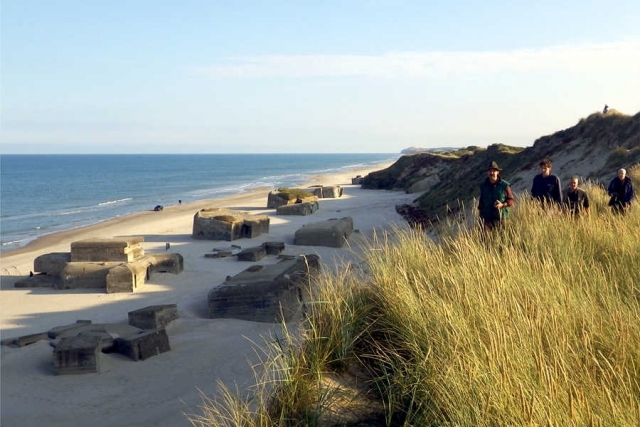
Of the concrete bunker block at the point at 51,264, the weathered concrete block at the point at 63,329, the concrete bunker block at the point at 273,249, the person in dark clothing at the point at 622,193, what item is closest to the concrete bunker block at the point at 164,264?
the concrete bunker block at the point at 51,264

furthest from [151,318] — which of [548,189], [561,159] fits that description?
[561,159]

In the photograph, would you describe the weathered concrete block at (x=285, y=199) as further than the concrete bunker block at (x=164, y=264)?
Yes

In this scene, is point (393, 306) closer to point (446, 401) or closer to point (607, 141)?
point (446, 401)

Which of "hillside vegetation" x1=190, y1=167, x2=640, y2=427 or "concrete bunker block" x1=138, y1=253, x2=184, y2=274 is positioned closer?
"hillside vegetation" x1=190, y1=167, x2=640, y2=427

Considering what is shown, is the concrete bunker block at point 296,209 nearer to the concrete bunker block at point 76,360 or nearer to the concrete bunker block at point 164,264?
the concrete bunker block at point 164,264

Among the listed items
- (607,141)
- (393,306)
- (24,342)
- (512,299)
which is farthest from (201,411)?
(607,141)

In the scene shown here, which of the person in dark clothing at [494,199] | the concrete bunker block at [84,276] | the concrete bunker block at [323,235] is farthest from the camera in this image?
the concrete bunker block at [323,235]

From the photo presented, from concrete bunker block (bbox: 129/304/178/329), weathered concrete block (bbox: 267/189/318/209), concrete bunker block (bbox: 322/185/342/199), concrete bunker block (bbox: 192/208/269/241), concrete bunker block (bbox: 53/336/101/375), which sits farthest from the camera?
concrete bunker block (bbox: 322/185/342/199)

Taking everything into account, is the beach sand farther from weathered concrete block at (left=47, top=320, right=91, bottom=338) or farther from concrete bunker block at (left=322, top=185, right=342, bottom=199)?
concrete bunker block at (left=322, top=185, right=342, bottom=199)

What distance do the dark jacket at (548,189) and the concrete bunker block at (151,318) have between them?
5779 mm

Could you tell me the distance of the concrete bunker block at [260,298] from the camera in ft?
29.0

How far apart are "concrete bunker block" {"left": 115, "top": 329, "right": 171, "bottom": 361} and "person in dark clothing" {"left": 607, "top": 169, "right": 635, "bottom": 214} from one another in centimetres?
694

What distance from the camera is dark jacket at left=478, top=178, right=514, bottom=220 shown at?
8.12m

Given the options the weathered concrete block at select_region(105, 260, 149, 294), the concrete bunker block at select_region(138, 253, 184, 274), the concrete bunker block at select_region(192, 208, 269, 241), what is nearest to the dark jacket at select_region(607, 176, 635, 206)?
the concrete bunker block at select_region(138, 253, 184, 274)
